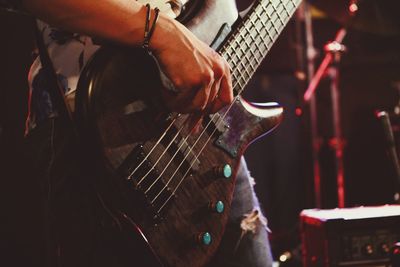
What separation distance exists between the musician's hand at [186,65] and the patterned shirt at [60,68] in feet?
0.60

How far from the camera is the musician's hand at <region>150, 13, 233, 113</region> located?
39.0 inches

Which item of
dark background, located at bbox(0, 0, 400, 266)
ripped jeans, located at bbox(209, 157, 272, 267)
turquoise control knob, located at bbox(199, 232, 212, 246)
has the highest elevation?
turquoise control knob, located at bbox(199, 232, 212, 246)

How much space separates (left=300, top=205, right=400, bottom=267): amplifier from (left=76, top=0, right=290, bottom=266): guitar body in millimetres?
379

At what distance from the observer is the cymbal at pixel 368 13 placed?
10.2ft

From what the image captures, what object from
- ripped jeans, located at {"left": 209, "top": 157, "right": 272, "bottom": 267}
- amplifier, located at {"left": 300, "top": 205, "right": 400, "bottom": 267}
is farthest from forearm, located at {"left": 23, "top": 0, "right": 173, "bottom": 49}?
amplifier, located at {"left": 300, "top": 205, "right": 400, "bottom": 267}

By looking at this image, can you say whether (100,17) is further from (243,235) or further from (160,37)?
(243,235)

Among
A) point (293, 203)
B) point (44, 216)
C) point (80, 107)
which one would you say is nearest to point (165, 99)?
point (80, 107)

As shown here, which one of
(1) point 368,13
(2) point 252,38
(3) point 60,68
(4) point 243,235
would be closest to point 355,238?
(4) point 243,235

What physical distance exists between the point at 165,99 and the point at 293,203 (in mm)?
3788

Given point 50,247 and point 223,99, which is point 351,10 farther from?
point 50,247

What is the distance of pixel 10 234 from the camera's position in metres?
0.91

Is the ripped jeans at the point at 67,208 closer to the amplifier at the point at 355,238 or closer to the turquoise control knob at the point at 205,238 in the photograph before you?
the turquoise control knob at the point at 205,238

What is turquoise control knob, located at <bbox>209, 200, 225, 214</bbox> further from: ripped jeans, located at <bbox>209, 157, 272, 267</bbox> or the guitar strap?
the guitar strap

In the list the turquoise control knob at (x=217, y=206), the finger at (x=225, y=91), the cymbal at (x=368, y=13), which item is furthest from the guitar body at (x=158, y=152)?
the cymbal at (x=368, y=13)
